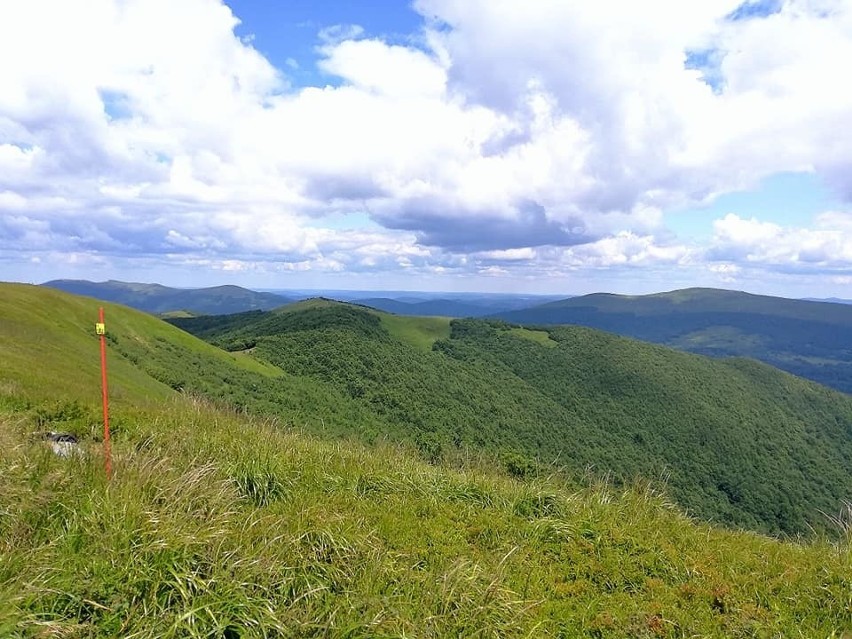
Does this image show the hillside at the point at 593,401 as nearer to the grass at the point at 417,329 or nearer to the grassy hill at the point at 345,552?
the grass at the point at 417,329

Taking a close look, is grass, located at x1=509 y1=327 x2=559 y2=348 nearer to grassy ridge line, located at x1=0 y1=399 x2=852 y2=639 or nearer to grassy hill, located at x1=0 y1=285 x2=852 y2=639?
grassy hill, located at x1=0 y1=285 x2=852 y2=639

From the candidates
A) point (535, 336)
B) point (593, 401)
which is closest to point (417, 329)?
point (535, 336)

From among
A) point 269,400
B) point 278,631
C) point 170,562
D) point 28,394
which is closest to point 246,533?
point 170,562

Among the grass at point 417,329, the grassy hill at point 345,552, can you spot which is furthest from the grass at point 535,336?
the grassy hill at point 345,552

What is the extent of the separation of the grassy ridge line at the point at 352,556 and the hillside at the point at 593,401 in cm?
5214

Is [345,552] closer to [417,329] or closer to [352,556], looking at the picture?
[352,556]

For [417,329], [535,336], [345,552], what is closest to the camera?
[345,552]

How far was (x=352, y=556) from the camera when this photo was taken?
5.40 m

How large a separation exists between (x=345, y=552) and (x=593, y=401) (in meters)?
128

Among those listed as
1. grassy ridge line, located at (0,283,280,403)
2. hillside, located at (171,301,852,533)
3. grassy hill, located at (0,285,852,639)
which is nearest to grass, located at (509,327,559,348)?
hillside, located at (171,301,852,533)

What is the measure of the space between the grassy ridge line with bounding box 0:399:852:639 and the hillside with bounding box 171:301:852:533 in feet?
171

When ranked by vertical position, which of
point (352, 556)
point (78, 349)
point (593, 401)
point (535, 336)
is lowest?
point (593, 401)

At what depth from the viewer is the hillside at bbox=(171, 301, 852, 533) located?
87.8m

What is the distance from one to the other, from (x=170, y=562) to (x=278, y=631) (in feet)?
3.79
